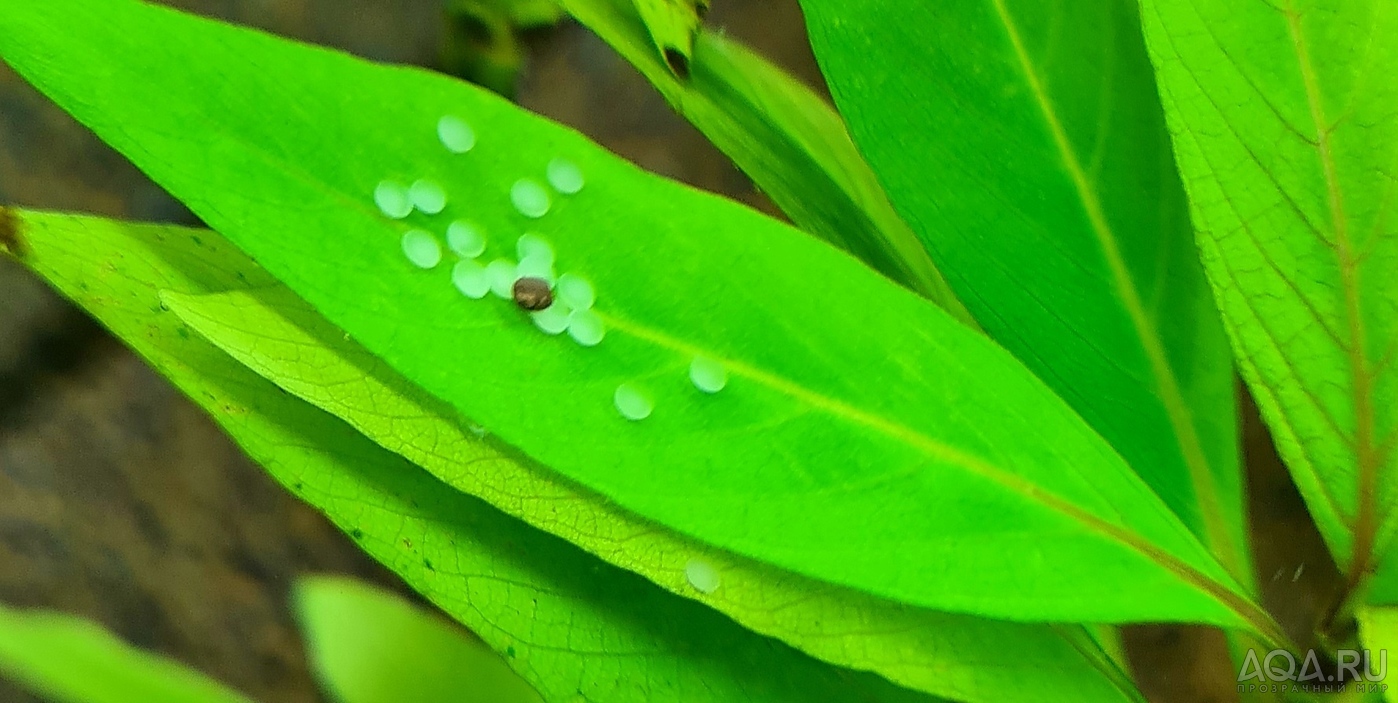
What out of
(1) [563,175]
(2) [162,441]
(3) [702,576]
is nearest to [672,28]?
(1) [563,175]

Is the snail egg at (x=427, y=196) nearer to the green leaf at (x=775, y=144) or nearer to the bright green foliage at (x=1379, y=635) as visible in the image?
the green leaf at (x=775, y=144)

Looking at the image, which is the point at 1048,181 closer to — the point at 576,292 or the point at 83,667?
the point at 576,292

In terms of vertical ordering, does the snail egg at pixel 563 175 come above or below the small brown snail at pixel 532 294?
above

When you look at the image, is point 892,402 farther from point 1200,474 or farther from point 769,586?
point 1200,474

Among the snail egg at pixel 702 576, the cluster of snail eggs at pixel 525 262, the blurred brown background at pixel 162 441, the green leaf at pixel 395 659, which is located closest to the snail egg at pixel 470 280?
the cluster of snail eggs at pixel 525 262

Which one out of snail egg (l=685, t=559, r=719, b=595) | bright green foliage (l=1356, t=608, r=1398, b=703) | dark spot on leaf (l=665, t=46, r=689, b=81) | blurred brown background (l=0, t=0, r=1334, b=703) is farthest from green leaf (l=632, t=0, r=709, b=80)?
blurred brown background (l=0, t=0, r=1334, b=703)

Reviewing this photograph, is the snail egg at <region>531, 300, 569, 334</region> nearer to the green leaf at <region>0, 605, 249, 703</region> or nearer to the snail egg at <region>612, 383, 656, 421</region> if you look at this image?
the snail egg at <region>612, 383, 656, 421</region>
